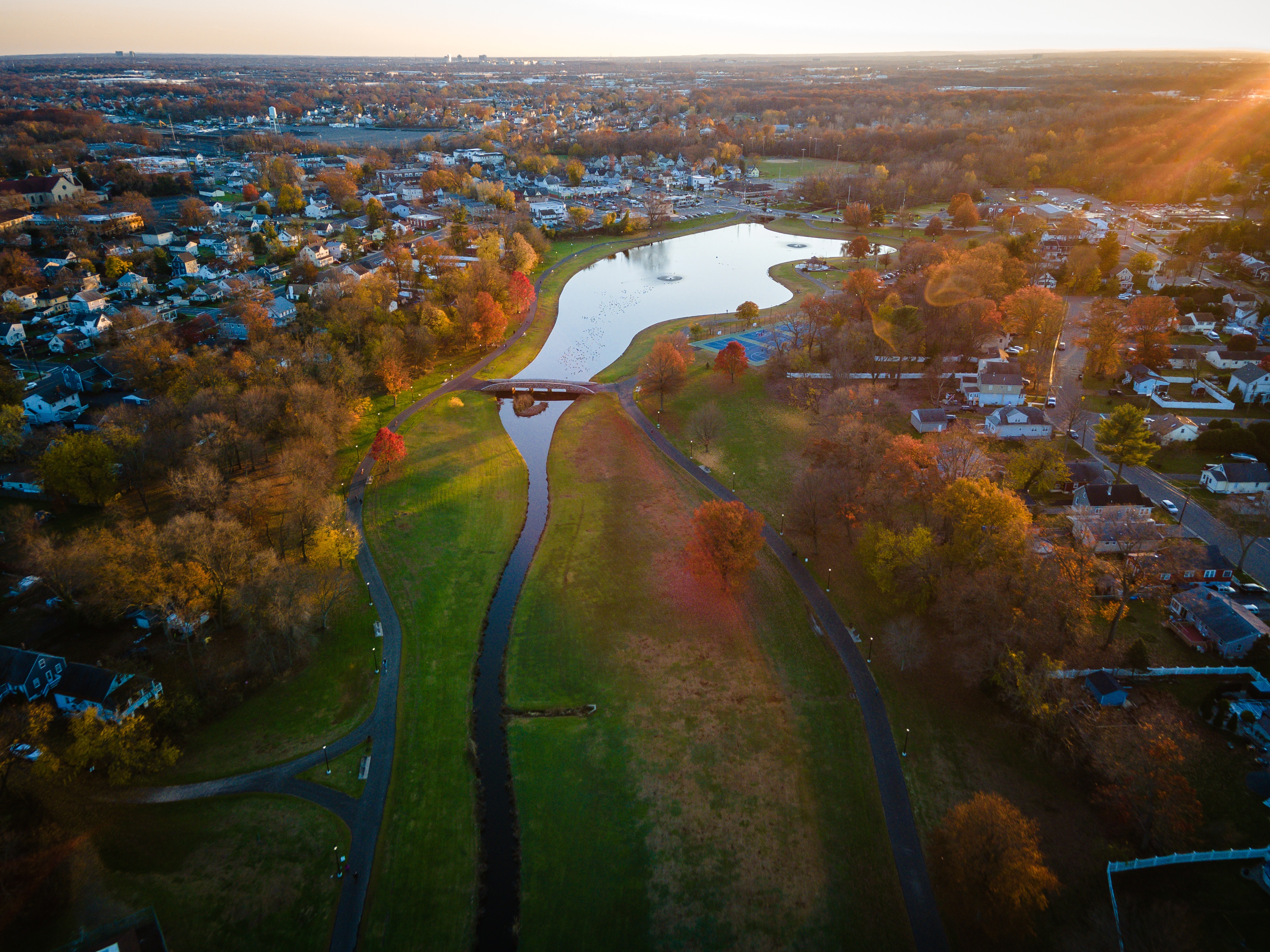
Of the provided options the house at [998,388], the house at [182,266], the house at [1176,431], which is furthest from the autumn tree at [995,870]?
the house at [182,266]

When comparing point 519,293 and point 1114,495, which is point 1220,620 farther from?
point 519,293

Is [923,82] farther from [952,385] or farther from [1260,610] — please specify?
[1260,610]

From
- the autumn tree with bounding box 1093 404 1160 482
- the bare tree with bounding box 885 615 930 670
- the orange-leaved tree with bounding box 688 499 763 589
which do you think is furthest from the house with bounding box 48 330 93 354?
the autumn tree with bounding box 1093 404 1160 482

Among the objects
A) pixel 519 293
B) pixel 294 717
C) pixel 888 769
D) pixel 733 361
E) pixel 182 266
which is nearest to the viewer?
pixel 888 769

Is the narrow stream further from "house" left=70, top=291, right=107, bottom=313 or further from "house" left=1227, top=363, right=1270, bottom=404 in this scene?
"house" left=70, top=291, right=107, bottom=313

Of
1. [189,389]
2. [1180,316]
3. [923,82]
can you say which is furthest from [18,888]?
[923,82]

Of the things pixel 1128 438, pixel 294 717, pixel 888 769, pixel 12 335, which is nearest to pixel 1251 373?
pixel 1128 438
